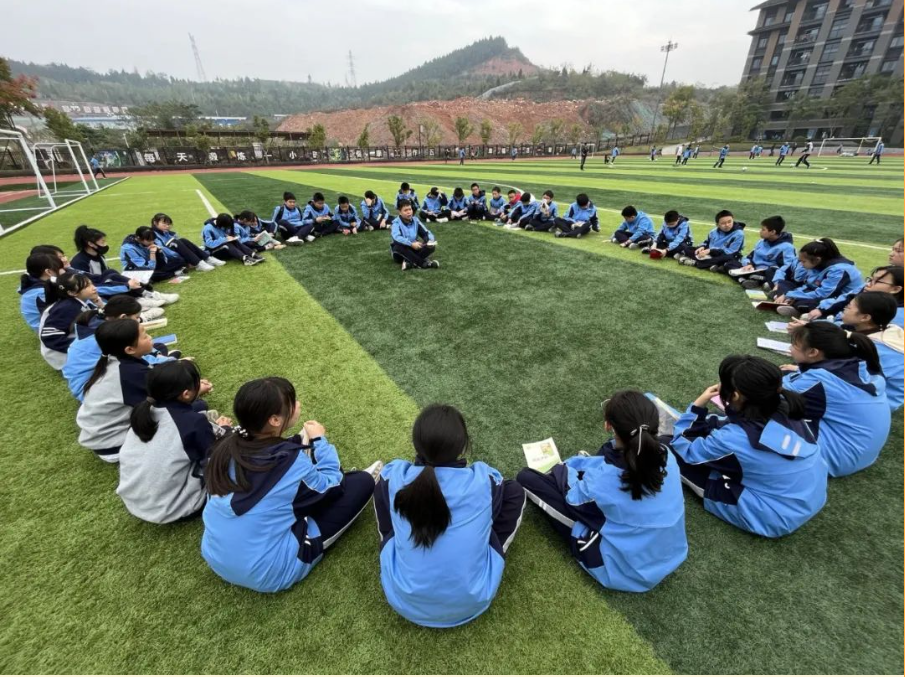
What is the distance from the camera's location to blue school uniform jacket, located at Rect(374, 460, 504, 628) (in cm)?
199

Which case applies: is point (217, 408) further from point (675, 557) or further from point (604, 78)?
point (604, 78)

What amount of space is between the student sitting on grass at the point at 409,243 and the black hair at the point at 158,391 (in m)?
5.38

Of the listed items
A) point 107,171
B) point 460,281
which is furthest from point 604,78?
point 460,281

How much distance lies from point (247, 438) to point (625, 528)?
2.21 m

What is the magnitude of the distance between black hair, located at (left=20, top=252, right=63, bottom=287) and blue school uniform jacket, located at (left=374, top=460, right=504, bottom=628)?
211 inches

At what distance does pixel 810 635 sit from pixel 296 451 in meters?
2.99

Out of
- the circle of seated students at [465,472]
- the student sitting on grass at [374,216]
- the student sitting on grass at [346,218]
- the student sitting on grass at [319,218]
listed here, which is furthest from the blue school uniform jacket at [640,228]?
the student sitting on grass at [319,218]

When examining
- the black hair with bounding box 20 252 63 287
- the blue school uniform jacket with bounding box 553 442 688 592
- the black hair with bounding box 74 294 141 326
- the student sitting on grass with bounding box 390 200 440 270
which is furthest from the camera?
the student sitting on grass with bounding box 390 200 440 270

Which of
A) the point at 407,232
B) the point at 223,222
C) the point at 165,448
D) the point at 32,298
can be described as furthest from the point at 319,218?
the point at 165,448

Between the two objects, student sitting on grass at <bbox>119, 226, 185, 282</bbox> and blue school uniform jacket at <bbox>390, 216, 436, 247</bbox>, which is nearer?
student sitting on grass at <bbox>119, 226, 185, 282</bbox>

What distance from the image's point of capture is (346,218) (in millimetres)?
10336

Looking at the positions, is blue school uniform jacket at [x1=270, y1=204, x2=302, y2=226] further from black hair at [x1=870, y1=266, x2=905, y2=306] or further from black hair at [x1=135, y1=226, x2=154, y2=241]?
black hair at [x1=870, y1=266, x2=905, y2=306]

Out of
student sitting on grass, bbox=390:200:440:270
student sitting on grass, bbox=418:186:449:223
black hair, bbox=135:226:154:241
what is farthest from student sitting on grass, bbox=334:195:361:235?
black hair, bbox=135:226:154:241

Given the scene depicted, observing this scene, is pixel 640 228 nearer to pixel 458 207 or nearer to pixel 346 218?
pixel 458 207
